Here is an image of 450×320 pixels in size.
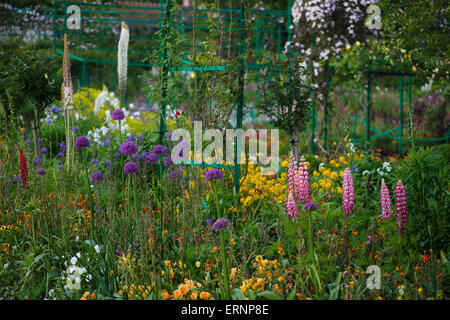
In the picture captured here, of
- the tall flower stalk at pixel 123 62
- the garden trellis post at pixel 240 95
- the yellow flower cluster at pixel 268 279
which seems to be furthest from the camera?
the tall flower stalk at pixel 123 62

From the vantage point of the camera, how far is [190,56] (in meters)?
4.52

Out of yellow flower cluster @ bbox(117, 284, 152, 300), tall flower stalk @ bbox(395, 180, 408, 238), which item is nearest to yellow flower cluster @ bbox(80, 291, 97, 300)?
yellow flower cluster @ bbox(117, 284, 152, 300)

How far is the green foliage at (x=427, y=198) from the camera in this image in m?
3.30

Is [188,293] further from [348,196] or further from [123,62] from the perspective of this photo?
[123,62]

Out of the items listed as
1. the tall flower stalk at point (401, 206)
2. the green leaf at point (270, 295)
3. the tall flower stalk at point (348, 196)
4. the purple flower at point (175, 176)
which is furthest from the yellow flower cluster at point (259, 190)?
the green leaf at point (270, 295)

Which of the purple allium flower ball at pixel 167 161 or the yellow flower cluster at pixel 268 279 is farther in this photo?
the purple allium flower ball at pixel 167 161

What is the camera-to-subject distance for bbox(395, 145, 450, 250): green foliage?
330 cm

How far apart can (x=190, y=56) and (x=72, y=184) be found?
5.10 ft

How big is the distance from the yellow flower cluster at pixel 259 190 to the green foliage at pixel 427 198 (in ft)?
3.23

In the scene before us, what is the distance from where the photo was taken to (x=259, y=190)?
164 inches

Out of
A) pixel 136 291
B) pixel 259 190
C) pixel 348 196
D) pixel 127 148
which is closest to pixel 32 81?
pixel 127 148

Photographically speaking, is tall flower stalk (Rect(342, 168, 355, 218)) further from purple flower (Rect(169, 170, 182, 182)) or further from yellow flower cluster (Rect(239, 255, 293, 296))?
purple flower (Rect(169, 170, 182, 182))

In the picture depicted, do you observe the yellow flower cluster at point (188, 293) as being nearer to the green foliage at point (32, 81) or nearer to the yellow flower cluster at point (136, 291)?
the yellow flower cluster at point (136, 291)

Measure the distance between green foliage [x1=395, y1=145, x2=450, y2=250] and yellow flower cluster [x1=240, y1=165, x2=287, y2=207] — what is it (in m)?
0.99
